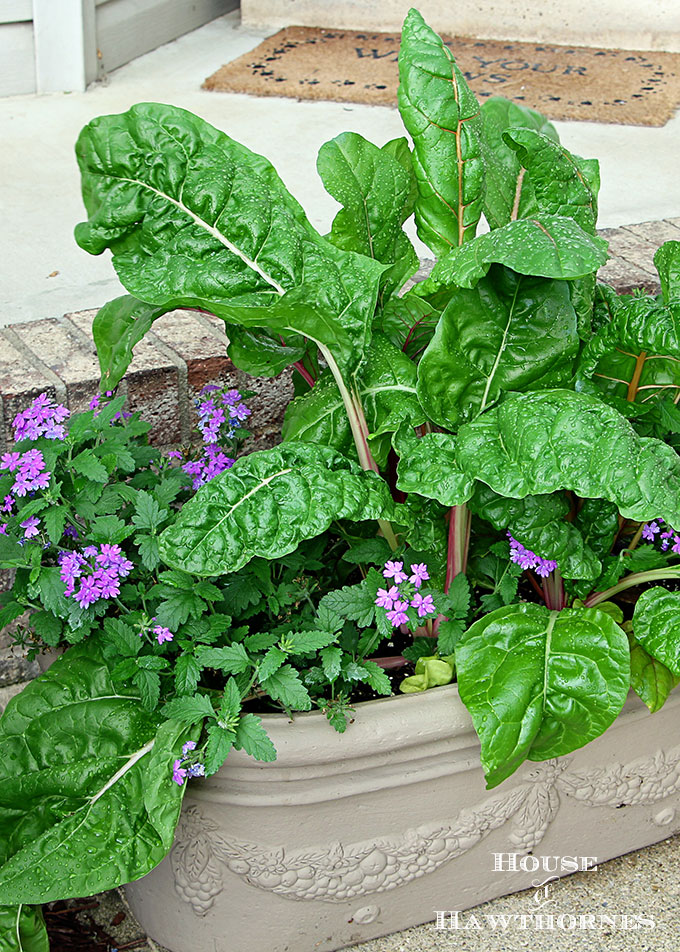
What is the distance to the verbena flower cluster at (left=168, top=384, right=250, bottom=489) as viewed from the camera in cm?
152

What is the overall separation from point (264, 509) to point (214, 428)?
1.03 ft

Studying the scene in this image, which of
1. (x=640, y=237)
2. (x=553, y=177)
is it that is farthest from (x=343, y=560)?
(x=640, y=237)

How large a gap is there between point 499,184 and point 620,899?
41.7 inches

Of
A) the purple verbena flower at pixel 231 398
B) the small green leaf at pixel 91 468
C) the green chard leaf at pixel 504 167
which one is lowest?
the purple verbena flower at pixel 231 398

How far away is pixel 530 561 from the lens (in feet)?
4.66

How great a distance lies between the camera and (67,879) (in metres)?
1.26

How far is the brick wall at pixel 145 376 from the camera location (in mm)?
1710

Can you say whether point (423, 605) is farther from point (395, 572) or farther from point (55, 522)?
point (55, 522)

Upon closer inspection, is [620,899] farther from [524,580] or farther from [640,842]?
[524,580]

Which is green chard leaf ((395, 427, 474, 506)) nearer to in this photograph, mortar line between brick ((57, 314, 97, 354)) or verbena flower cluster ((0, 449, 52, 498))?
verbena flower cluster ((0, 449, 52, 498))

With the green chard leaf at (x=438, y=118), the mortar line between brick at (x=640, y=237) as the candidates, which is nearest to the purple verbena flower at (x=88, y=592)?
the green chard leaf at (x=438, y=118)

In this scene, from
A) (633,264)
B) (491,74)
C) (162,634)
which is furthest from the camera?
(491,74)

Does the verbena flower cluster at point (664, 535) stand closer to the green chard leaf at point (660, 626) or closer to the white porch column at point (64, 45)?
the green chard leaf at point (660, 626)

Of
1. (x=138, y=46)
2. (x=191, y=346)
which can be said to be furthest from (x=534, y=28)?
(x=191, y=346)
